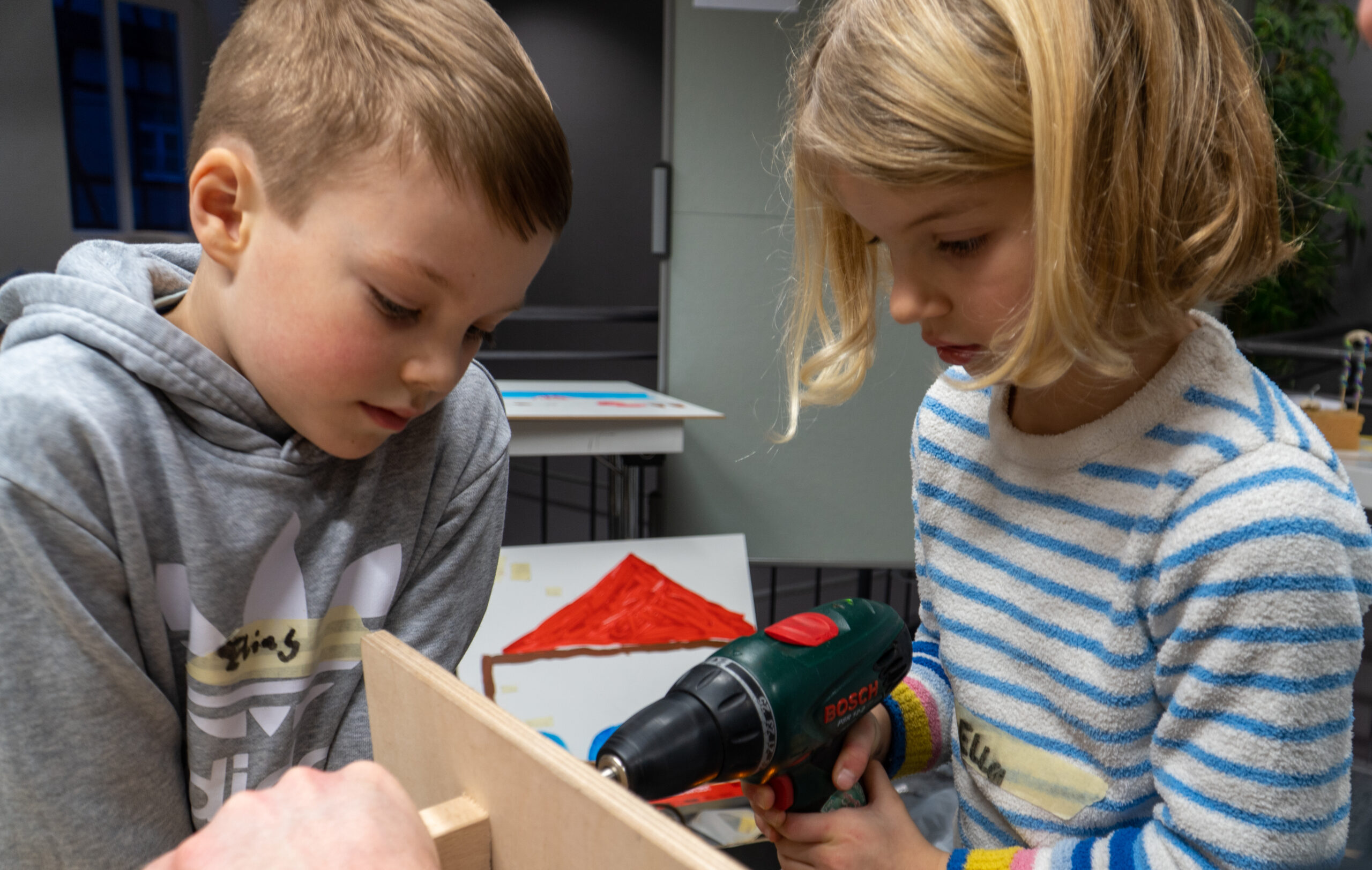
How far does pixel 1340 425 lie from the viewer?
2.38 metres

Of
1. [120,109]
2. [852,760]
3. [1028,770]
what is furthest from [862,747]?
[120,109]

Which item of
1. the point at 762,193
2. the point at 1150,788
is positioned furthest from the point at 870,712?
the point at 762,193

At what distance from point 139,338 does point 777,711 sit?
0.57 metres

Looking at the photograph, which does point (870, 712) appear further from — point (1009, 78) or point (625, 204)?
point (625, 204)

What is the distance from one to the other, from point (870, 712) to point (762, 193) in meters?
1.80

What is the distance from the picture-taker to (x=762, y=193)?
2383 millimetres

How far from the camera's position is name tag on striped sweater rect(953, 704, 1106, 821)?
0.71 m

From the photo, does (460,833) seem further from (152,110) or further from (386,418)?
(152,110)

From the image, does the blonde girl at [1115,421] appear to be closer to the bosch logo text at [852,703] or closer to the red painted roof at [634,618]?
the bosch logo text at [852,703]

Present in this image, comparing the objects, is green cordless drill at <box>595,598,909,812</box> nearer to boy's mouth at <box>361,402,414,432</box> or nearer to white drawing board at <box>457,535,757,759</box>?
boy's mouth at <box>361,402,414,432</box>

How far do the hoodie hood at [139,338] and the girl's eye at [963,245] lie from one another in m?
0.55

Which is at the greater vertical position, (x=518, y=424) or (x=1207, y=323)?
(x=1207, y=323)

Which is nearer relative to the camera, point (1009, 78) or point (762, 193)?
point (1009, 78)

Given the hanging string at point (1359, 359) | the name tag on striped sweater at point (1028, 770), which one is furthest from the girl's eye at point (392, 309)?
the hanging string at point (1359, 359)
